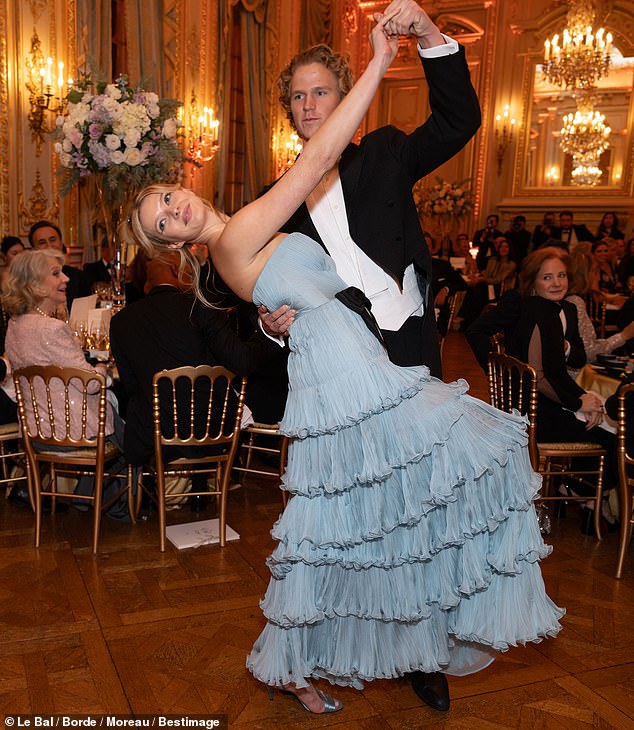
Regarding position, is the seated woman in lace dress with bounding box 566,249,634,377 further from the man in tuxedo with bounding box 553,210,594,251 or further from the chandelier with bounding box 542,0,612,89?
the man in tuxedo with bounding box 553,210,594,251

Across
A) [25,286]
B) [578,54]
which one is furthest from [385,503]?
[578,54]

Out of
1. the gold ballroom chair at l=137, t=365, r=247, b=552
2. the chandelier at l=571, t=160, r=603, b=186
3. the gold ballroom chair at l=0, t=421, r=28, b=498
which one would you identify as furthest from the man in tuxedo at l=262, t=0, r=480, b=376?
the chandelier at l=571, t=160, r=603, b=186

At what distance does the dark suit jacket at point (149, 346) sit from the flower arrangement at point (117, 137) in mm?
717

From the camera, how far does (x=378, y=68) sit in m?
1.55

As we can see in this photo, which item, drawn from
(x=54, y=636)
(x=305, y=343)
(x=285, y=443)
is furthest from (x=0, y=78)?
(x=305, y=343)

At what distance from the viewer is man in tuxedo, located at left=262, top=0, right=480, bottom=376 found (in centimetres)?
192

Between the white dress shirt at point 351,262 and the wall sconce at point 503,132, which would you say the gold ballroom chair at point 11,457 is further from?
the wall sconce at point 503,132

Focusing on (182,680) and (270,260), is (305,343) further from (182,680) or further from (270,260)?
(182,680)

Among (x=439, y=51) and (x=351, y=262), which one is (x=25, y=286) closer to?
(x=351, y=262)

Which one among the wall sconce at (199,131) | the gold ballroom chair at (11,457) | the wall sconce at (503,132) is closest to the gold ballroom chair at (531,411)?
the gold ballroom chair at (11,457)

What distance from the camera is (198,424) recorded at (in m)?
3.43

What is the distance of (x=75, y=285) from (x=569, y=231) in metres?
9.10

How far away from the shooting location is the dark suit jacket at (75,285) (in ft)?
17.1

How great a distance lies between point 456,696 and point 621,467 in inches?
54.7
